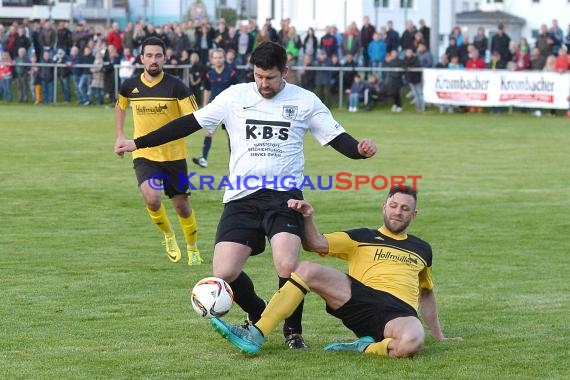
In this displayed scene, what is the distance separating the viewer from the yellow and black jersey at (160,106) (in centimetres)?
1164

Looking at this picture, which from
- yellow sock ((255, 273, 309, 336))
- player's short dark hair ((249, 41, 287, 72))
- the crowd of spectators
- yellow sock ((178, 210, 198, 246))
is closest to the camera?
yellow sock ((255, 273, 309, 336))

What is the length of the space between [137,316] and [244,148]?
1.72 metres

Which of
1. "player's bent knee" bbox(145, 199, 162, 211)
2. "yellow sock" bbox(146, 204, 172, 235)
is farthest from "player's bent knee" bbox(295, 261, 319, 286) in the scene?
"yellow sock" bbox(146, 204, 172, 235)

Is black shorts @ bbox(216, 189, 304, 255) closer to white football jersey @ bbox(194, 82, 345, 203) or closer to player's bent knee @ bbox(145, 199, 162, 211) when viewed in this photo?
white football jersey @ bbox(194, 82, 345, 203)

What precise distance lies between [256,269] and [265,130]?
140 inches

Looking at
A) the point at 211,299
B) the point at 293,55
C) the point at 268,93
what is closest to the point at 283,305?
the point at 211,299

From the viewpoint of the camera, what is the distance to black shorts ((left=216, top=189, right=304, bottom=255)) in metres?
7.61

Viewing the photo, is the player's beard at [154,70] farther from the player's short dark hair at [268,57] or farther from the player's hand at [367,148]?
the player's hand at [367,148]

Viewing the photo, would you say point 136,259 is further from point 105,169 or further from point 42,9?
point 42,9

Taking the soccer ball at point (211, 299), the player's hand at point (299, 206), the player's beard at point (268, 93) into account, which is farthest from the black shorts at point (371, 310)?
the player's beard at point (268, 93)

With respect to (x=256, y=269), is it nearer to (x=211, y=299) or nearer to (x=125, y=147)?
(x=125, y=147)

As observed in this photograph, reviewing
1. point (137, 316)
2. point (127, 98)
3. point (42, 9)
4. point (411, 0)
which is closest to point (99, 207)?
point (127, 98)

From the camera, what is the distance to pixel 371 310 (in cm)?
753

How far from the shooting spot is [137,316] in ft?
28.6
